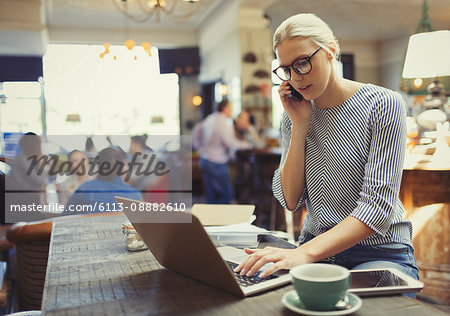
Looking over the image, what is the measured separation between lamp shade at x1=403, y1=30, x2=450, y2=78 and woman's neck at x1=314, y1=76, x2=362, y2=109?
1.61m

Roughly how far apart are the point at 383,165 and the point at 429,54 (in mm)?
1859

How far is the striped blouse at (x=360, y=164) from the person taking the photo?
1.25m

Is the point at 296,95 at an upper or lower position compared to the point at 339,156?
upper

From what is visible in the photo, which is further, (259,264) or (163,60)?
(163,60)

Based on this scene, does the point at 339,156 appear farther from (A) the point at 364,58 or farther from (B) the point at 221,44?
(A) the point at 364,58

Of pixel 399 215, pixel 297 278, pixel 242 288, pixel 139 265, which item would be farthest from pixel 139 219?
pixel 399 215

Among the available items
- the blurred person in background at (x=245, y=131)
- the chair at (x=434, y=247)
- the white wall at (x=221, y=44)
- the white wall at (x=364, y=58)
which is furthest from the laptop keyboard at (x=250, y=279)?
the white wall at (x=364, y=58)

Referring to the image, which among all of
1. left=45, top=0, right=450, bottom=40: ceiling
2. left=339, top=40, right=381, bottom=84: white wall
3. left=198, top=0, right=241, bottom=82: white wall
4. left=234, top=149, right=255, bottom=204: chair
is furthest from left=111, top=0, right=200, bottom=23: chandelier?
left=339, top=40, right=381, bottom=84: white wall

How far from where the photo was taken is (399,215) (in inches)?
54.7

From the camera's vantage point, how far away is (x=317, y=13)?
8.78 metres

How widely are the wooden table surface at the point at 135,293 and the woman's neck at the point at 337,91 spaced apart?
689 millimetres

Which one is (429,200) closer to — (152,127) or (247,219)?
(247,219)

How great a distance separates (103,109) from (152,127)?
1.49 m

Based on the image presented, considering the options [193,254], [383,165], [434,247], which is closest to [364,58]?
[434,247]
